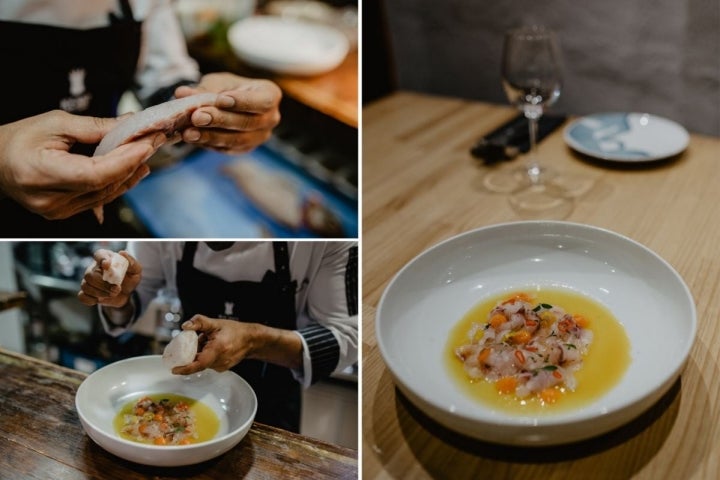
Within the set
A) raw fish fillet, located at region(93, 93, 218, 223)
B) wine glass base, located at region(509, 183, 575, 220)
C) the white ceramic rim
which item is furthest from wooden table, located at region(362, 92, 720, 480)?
raw fish fillet, located at region(93, 93, 218, 223)

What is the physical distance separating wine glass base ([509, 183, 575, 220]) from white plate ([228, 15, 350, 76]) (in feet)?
1.46

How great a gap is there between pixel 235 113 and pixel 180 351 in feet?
1.74

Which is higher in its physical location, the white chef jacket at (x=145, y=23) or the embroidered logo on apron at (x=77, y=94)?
the white chef jacket at (x=145, y=23)

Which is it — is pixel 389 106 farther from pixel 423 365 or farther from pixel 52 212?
pixel 423 365

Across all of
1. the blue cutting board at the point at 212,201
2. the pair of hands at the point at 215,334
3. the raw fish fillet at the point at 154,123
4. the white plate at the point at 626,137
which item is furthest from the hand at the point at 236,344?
the white plate at the point at 626,137

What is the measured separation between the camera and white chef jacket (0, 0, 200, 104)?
1164 mm

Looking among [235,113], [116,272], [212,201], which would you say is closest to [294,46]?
[235,113]

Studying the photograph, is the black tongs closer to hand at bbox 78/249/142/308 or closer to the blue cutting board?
the blue cutting board

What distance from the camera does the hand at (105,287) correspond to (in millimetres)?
918

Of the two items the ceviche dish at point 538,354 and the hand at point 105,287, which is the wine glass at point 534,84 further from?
the hand at point 105,287

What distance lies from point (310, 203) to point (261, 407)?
61 centimetres

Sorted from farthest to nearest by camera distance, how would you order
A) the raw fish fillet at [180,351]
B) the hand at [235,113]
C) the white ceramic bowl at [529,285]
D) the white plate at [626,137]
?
the white plate at [626,137]
the hand at [235,113]
the raw fish fillet at [180,351]
the white ceramic bowl at [529,285]

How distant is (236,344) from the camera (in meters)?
0.88

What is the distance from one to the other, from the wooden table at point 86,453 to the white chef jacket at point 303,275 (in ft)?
0.38
